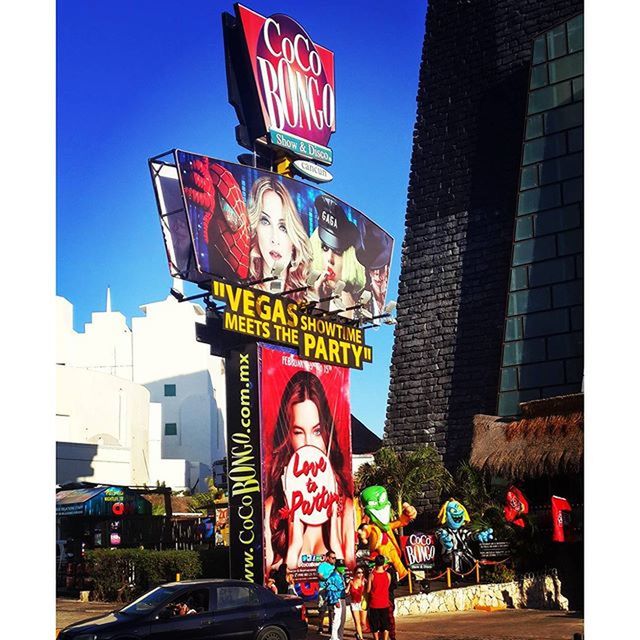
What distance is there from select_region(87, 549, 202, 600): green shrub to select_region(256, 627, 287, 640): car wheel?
6262 mm

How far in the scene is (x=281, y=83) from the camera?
70.6 feet

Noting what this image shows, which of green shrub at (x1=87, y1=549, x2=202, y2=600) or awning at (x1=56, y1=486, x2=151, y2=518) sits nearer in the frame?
green shrub at (x1=87, y1=549, x2=202, y2=600)

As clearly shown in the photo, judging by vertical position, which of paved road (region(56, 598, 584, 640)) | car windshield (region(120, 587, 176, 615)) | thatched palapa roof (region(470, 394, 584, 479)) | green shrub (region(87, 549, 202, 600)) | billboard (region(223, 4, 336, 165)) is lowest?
paved road (region(56, 598, 584, 640))

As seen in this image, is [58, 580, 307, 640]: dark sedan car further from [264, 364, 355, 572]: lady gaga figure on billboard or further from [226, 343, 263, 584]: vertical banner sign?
[264, 364, 355, 572]: lady gaga figure on billboard

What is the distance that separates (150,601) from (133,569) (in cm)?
738

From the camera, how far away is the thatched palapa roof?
70.9 ft

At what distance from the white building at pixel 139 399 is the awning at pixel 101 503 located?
912 cm

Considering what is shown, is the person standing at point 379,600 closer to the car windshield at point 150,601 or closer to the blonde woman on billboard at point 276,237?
the car windshield at point 150,601

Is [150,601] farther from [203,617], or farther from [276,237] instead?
[276,237]

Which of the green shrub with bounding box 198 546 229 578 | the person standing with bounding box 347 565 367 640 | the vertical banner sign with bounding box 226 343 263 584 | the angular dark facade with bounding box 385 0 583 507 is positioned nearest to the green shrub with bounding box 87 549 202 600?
the green shrub with bounding box 198 546 229 578

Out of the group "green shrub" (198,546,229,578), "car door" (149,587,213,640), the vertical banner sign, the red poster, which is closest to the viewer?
"car door" (149,587,213,640)

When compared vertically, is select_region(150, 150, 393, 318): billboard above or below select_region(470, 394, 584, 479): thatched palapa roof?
above
